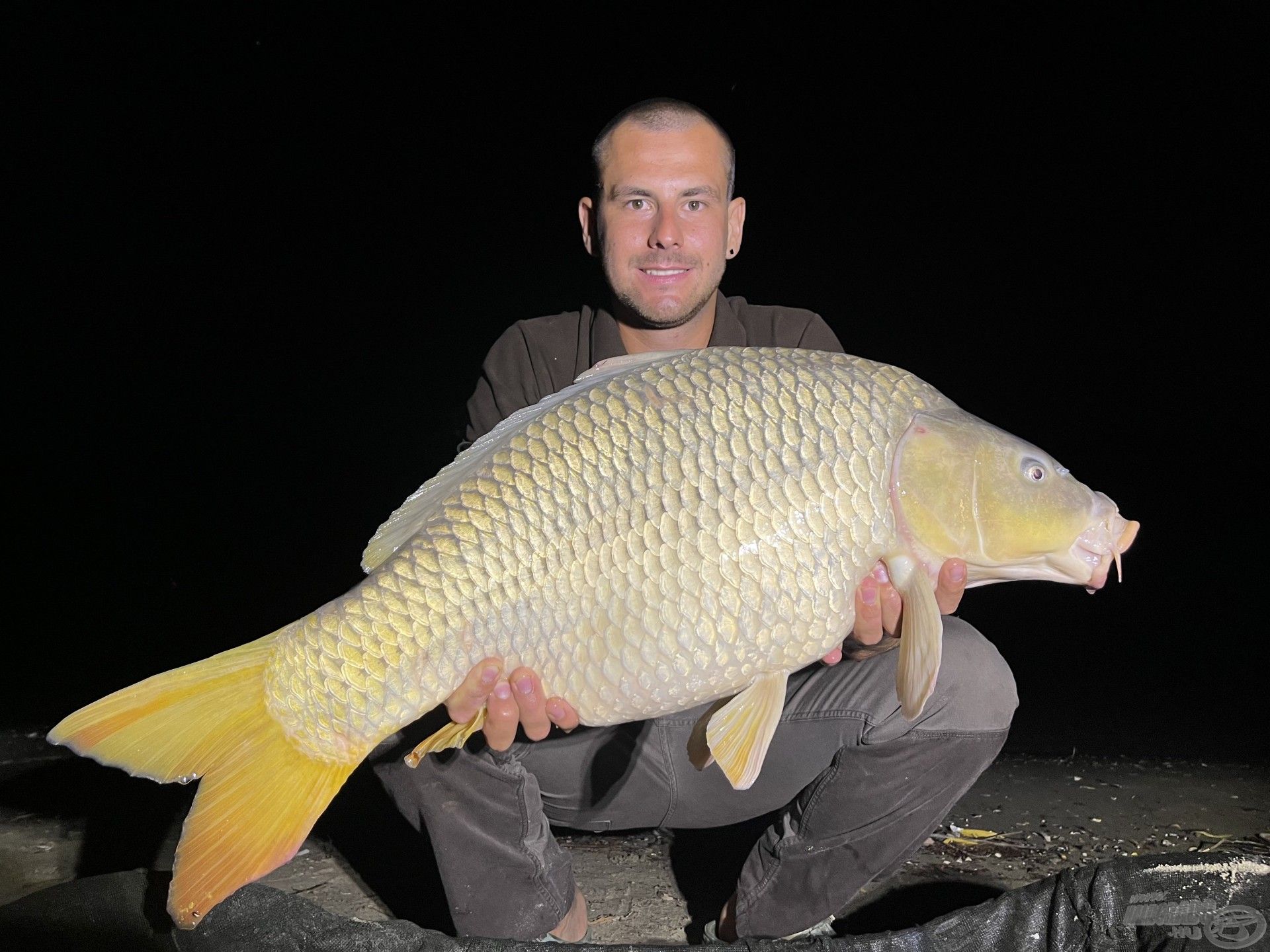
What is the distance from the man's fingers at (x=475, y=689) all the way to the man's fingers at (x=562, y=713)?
8 cm

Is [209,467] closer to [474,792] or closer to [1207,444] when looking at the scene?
[474,792]

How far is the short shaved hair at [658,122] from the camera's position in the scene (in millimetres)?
1806

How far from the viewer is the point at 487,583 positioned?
45.1 inches

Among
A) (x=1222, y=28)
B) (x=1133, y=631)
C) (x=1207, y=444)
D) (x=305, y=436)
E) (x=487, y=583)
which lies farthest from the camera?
(x=305, y=436)

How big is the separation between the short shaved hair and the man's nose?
14 centimetres

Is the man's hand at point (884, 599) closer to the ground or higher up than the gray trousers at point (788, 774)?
higher up

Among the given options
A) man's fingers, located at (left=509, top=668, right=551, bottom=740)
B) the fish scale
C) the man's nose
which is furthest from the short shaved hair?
man's fingers, located at (left=509, top=668, right=551, bottom=740)

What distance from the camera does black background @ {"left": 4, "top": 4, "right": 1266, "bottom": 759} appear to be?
5648mm

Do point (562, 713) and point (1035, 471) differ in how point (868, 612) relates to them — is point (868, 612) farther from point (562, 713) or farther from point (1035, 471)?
point (562, 713)

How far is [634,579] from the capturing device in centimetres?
115

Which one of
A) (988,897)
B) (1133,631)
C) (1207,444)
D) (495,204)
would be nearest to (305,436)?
(495,204)

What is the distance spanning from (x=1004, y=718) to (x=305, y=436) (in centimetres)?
628

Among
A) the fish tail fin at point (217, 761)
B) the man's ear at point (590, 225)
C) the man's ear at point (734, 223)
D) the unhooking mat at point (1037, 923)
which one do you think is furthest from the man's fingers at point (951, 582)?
the man's ear at point (590, 225)

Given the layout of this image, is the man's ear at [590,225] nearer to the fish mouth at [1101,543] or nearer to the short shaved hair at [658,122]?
the short shaved hair at [658,122]
